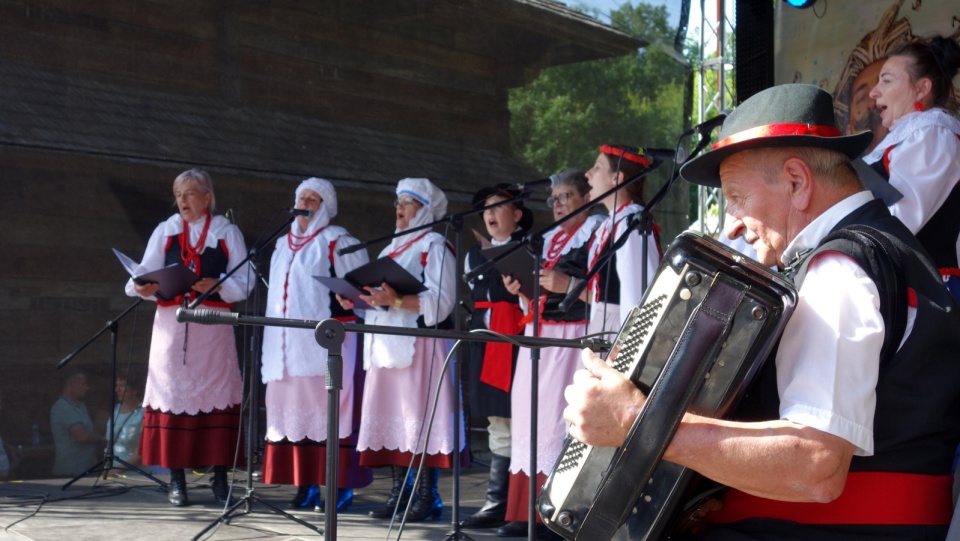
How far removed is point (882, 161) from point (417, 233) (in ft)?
8.48

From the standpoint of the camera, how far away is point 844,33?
518 centimetres

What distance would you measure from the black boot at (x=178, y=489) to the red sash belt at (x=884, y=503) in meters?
A: 4.41

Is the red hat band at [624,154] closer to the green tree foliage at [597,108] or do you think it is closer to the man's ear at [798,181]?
the man's ear at [798,181]

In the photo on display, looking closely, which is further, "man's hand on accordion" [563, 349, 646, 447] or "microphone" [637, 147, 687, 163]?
"microphone" [637, 147, 687, 163]

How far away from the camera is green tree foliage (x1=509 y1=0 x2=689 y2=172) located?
27.1 feet

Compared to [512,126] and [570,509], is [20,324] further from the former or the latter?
[570,509]

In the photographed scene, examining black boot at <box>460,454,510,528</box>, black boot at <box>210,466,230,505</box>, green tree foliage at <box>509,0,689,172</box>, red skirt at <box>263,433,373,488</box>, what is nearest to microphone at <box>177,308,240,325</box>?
black boot at <box>460,454,510,528</box>

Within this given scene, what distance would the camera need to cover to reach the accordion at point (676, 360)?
1653 mm

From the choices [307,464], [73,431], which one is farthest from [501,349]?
[73,431]

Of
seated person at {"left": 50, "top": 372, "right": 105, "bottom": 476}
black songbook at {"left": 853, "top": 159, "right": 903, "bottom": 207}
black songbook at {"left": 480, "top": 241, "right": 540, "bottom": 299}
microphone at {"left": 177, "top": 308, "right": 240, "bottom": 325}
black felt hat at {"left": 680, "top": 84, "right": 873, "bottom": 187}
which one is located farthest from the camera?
seated person at {"left": 50, "top": 372, "right": 105, "bottom": 476}

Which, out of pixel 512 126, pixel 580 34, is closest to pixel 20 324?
pixel 512 126

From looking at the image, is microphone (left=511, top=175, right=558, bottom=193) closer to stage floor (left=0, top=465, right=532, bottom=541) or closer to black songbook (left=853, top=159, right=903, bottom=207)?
black songbook (left=853, top=159, right=903, bottom=207)

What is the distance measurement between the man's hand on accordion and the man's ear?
44 cm

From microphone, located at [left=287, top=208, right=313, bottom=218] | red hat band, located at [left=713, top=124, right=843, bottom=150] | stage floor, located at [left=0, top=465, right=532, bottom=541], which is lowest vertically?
stage floor, located at [left=0, top=465, right=532, bottom=541]
